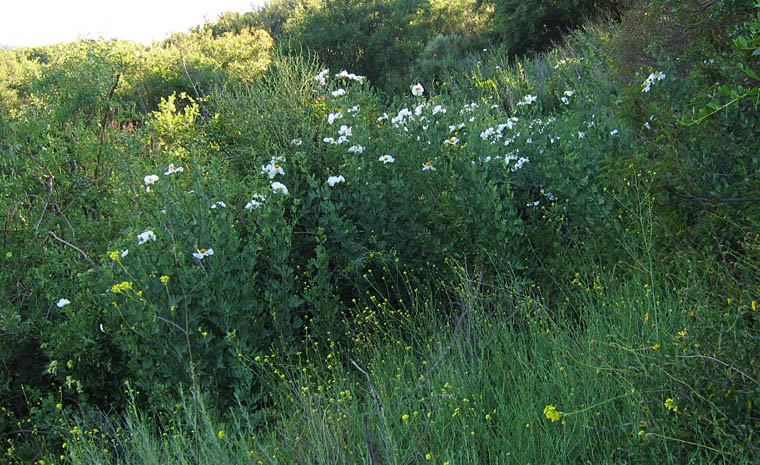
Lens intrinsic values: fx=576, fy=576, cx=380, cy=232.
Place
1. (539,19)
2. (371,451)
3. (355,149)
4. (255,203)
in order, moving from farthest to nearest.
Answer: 1. (539,19)
2. (355,149)
3. (255,203)
4. (371,451)

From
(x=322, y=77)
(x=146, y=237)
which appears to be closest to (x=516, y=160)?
(x=322, y=77)

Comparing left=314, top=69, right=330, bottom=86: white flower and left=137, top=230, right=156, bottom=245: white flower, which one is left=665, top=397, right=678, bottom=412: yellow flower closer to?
left=137, top=230, right=156, bottom=245: white flower

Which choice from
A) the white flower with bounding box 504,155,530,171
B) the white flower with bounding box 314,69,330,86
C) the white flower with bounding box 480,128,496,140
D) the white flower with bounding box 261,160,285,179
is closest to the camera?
the white flower with bounding box 261,160,285,179

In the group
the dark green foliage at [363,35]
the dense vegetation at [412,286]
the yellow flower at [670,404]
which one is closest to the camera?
the yellow flower at [670,404]

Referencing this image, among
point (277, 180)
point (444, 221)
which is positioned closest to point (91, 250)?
point (277, 180)

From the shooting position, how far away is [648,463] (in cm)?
194

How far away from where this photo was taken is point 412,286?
408 cm

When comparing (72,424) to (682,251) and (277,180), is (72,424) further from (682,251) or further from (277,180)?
(682,251)

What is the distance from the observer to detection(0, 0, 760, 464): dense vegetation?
2.27m

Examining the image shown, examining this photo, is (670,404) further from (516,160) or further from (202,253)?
(516,160)

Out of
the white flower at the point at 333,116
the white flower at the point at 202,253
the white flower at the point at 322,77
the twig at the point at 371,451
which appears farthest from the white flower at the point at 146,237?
the white flower at the point at 322,77

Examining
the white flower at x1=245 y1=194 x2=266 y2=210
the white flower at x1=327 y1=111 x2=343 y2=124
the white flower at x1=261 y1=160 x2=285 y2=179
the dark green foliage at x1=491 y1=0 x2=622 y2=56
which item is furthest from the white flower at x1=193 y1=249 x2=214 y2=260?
the dark green foliage at x1=491 y1=0 x2=622 y2=56

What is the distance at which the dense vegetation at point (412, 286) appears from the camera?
7.43 ft

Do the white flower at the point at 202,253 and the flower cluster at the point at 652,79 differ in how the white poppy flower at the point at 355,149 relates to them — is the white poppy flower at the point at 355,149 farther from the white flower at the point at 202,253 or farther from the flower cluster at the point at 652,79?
the flower cluster at the point at 652,79
